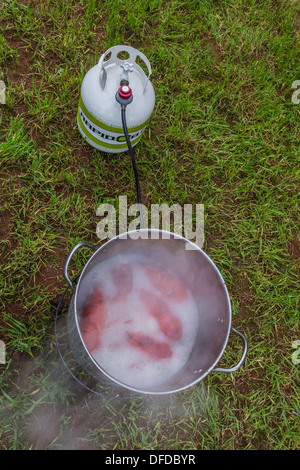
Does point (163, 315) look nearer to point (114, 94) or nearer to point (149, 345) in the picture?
point (149, 345)

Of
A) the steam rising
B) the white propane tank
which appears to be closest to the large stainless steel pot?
the steam rising

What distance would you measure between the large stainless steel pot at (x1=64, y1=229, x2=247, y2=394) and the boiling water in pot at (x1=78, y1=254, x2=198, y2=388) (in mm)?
32

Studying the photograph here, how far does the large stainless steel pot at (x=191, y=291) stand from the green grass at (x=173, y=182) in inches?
11.0

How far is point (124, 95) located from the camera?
125 centimetres

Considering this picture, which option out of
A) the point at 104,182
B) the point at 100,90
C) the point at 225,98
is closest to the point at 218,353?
the point at 104,182

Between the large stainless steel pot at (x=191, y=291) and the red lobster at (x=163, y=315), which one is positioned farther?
the red lobster at (x=163, y=315)

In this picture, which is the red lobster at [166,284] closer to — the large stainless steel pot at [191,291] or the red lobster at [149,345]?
the large stainless steel pot at [191,291]

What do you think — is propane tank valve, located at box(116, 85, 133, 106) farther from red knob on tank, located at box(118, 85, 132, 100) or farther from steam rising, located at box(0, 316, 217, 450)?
steam rising, located at box(0, 316, 217, 450)

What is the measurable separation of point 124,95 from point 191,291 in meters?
0.69

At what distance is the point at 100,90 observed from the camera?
4.34 ft

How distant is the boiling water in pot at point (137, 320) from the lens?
1.24 metres

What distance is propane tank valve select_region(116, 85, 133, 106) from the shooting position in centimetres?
124

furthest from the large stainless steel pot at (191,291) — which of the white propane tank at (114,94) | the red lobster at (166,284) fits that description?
the white propane tank at (114,94)

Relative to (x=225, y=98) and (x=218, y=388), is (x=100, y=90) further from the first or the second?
(x=218, y=388)
